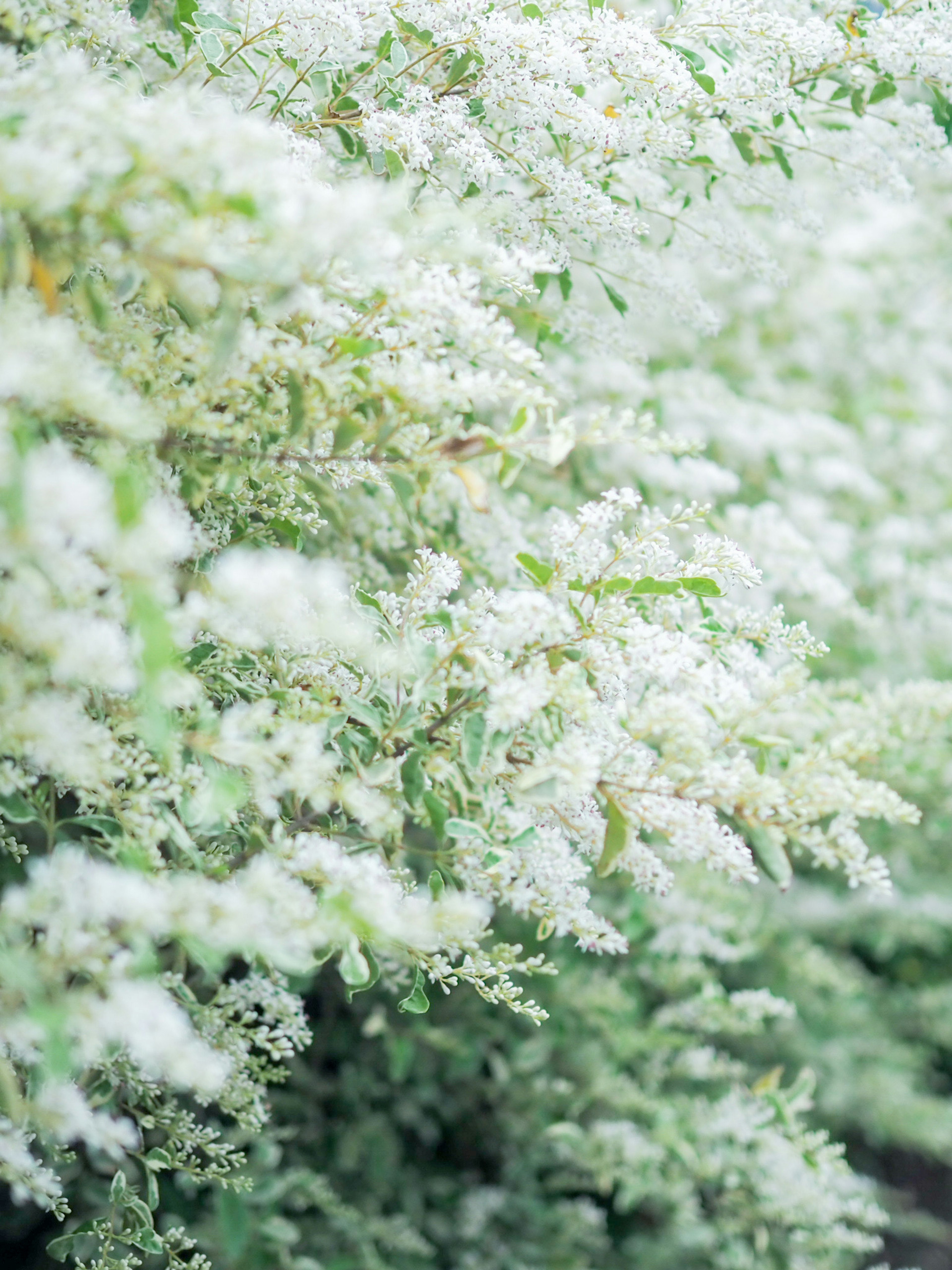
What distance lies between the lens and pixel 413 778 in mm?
893

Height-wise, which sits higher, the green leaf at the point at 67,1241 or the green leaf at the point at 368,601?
the green leaf at the point at 368,601

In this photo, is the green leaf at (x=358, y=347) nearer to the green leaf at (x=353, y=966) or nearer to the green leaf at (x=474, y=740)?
the green leaf at (x=474, y=740)

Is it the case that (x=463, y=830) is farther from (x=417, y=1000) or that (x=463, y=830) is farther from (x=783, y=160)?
(x=783, y=160)

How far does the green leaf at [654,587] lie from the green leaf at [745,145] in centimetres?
82

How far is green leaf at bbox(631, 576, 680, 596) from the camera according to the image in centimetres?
93

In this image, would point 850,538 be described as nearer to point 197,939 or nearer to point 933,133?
point 933,133

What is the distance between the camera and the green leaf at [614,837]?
A: 92 centimetres

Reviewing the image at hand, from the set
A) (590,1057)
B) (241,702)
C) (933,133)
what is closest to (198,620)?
(241,702)

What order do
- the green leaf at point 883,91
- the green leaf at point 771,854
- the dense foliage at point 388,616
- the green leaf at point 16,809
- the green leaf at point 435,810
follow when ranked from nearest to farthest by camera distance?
the dense foliage at point 388,616
the green leaf at point 16,809
the green leaf at point 435,810
the green leaf at point 771,854
the green leaf at point 883,91

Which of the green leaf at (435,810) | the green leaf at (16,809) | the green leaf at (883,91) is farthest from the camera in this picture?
the green leaf at (883,91)

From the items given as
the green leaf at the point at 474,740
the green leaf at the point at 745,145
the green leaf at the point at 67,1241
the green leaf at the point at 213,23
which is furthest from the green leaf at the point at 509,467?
the green leaf at the point at 67,1241

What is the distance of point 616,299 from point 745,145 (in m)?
0.30

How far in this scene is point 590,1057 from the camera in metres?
2.19

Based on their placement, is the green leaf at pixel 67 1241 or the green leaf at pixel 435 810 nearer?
the green leaf at pixel 435 810
